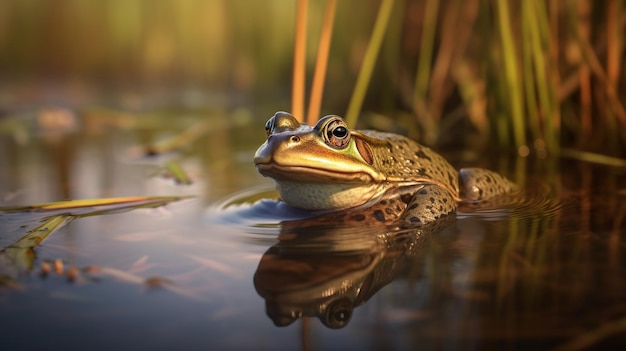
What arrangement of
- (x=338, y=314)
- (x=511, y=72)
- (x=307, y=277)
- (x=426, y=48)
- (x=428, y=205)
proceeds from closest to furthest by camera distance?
(x=338, y=314)
(x=307, y=277)
(x=428, y=205)
(x=511, y=72)
(x=426, y=48)

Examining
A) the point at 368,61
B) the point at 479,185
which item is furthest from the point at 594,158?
the point at 368,61

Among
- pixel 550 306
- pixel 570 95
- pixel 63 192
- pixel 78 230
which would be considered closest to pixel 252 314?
pixel 550 306

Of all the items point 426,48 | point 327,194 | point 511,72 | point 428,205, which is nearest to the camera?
point 428,205

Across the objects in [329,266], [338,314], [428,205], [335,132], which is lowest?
[338,314]

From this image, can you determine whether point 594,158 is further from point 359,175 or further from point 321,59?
point 359,175

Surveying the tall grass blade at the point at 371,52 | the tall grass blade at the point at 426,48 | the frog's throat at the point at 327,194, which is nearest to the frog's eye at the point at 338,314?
the frog's throat at the point at 327,194

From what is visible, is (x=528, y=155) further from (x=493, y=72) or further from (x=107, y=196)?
(x=107, y=196)

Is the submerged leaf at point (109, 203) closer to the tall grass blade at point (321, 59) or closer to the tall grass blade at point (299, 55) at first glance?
the tall grass blade at point (299, 55)
